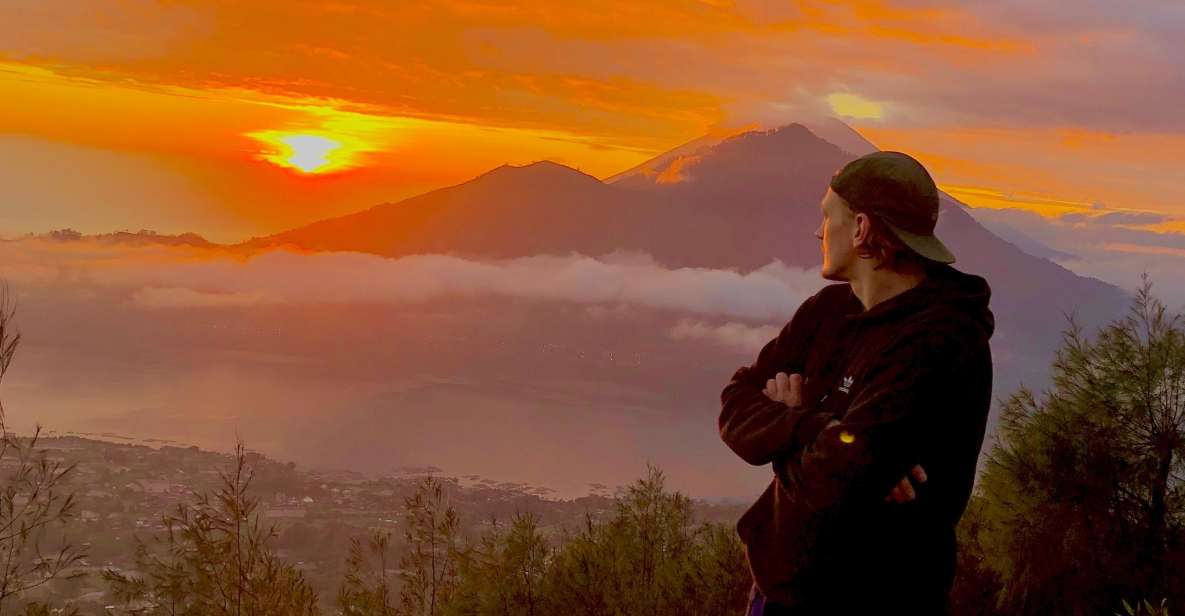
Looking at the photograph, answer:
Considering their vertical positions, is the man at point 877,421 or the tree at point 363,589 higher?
the man at point 877,421

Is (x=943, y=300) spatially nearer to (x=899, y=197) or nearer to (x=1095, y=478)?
(x=899, y=197)

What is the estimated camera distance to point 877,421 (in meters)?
2.24

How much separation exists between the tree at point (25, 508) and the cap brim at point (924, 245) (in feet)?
12.3

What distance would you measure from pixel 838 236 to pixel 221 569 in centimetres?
586

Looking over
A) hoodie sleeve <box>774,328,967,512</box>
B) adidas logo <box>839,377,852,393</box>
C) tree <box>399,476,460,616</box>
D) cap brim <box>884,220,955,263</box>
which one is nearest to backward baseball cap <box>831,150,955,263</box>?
cap brim <box>884,220,955,263</box>

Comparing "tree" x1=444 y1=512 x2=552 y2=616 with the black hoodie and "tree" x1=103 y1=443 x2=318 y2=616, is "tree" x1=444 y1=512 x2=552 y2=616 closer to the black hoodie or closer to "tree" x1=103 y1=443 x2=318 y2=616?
"tree" x1=103 y1=443 x2=318 y2=616

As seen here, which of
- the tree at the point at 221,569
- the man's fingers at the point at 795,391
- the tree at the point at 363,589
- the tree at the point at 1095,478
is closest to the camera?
the man's fingers at the point at 795,391

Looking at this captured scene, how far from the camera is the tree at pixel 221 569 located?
268 inches

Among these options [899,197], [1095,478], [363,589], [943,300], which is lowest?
[363,589]

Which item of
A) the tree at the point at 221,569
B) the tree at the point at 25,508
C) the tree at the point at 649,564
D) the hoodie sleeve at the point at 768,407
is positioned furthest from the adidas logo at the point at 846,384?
the tree at the point at 649,564

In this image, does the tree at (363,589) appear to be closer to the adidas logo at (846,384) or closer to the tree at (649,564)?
the tree at (649,564)

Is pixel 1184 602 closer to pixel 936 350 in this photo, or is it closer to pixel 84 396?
pixel 936 350

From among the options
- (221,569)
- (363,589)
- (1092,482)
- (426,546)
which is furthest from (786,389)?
(1092,482)

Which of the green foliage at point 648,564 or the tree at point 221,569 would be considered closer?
the tree at point 221,569
